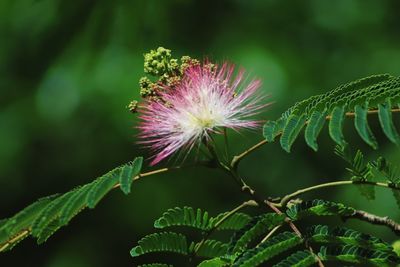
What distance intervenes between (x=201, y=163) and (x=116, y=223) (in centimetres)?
362

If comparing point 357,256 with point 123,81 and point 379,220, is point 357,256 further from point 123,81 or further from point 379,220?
point 123,81

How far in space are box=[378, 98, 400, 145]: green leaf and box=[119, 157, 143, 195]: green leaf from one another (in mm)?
542

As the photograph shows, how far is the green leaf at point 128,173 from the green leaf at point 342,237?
1.39 ft

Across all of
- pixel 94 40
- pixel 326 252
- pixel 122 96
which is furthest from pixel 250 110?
pixel 94 40

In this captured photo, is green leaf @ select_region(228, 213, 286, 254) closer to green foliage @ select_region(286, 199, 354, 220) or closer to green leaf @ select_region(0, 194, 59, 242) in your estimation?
green foliage @ select_region(286, 199, 354, 220)

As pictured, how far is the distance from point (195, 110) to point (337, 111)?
1.40ft

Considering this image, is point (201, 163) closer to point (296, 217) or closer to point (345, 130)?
point (296, 217)

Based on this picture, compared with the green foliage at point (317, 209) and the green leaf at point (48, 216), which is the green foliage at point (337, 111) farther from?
the green leaf at point (48, 216)

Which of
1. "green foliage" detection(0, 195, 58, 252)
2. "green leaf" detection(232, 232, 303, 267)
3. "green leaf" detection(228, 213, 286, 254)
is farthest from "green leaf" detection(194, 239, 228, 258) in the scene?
"green foliage" detection(0, 195, 58, 252)

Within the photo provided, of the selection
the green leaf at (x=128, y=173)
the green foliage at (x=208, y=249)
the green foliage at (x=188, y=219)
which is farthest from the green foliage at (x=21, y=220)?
the green foliage at (x=208, y=249)

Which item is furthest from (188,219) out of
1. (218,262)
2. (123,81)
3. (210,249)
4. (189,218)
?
(123,81)

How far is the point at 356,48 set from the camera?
19.1ft

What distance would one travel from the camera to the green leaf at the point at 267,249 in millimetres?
2012

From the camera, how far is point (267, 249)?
2.05m
